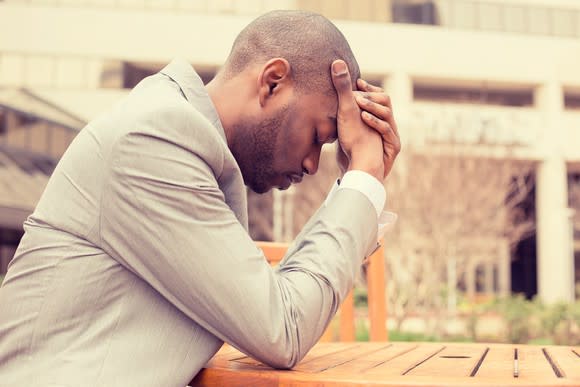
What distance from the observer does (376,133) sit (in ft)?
6.30

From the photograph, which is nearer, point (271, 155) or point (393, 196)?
point (271, 155)

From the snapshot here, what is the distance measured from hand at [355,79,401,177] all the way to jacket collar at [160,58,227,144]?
0.35m

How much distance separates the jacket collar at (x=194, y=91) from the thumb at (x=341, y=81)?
0.29 m

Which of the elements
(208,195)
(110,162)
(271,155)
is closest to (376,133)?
(271,155)

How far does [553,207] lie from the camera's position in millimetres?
29000

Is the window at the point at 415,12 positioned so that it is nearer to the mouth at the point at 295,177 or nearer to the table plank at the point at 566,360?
the table plank at the point at 566,360

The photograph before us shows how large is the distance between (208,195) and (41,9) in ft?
→ 87.9

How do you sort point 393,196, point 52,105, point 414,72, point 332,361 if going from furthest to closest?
point 414,72 < point 52,105 < point 393,196 < point 332,361

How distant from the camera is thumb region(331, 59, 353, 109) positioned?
1827 millimetres

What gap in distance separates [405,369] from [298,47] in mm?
771

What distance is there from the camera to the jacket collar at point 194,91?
179cm

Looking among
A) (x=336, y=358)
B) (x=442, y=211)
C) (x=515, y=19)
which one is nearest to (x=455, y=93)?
(x=515, y=19)

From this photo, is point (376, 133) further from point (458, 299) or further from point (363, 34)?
point (363, 34)

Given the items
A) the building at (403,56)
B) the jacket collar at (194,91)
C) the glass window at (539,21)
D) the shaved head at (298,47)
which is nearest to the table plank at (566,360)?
the shaved head at (298,47)
